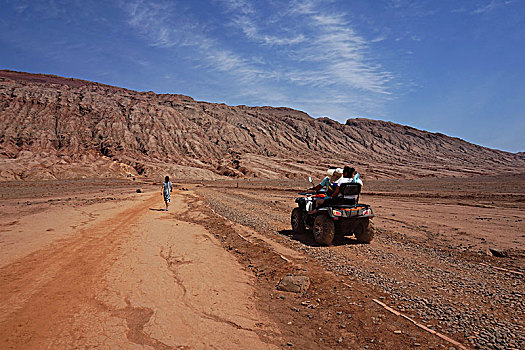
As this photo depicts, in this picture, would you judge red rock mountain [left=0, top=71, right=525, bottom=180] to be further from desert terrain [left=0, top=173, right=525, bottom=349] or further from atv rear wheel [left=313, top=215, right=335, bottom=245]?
atv rear wheel [left=313, top=215, right=335, bottom=245]

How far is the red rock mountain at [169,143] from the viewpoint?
69.6 m

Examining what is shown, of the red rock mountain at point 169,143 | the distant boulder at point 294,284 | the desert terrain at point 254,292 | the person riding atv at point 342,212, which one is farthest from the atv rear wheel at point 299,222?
the red rock mountain at point 169,143

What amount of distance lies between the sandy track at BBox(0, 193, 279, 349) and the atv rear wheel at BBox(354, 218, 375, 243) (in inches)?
163

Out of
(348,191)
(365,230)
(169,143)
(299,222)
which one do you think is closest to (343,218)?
(348,191)

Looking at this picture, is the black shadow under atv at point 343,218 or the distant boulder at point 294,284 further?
the black shadow under atv at point 343,218

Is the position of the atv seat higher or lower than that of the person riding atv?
higher

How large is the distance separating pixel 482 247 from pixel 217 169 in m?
72.4

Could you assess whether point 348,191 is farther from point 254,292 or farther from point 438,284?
point 254,292

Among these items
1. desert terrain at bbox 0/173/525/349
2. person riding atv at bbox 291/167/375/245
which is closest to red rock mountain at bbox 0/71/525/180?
desert terrain at bbox 0/173/525/349

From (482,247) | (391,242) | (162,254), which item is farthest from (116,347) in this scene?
(482,247)

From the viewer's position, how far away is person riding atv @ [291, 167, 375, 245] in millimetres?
8938

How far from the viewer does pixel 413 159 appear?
113 m

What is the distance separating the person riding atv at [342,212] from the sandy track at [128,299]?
296cm

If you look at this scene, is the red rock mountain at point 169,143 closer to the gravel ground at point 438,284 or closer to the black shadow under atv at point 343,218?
the black shadow under atv at point 343,218
